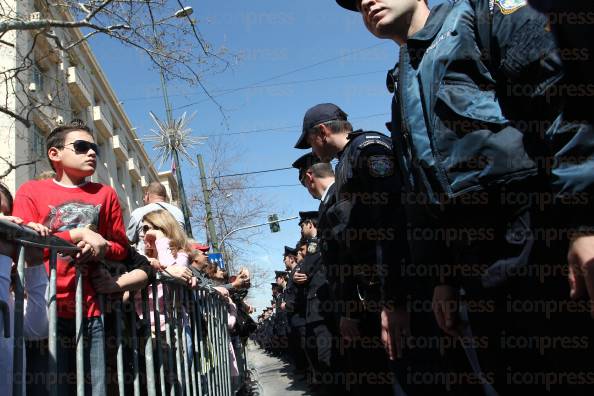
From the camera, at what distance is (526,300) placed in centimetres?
157

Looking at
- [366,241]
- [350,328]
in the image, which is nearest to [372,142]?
[366,241]

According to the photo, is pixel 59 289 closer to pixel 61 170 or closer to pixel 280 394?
pixel 61 170

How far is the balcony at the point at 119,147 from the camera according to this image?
98.2ft

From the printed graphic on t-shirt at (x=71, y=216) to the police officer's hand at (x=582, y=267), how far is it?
89.0 inches

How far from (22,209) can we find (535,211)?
2.38 m

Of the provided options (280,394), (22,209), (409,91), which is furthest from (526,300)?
(280,394)

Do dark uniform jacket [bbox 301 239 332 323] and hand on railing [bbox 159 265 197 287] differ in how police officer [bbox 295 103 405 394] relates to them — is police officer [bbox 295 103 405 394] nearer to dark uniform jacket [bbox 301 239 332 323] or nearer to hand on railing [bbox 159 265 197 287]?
hand on railing [bbox 159 265 197 287]

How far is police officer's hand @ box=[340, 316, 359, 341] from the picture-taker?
3182mm

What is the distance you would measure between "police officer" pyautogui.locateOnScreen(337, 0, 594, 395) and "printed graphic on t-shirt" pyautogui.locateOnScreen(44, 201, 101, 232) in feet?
5.65

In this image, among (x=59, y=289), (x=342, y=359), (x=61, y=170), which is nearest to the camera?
(x=59, y=289)

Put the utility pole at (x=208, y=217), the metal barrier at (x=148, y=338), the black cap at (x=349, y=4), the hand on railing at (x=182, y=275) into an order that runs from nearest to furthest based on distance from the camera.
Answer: the metal barrier at (x=148, y=338) < the black cap at (x=349, y=4) < the hand on railing at (x=182, y=275) < the utility pole at (x=208, y=217)

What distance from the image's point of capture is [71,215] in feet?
9.26

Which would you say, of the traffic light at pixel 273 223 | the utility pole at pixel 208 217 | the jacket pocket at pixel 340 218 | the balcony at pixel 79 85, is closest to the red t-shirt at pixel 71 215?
the jacket pocket at pixel 340 218

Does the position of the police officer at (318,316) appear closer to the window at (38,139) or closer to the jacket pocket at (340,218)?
the jacket pocket at (340,218)
